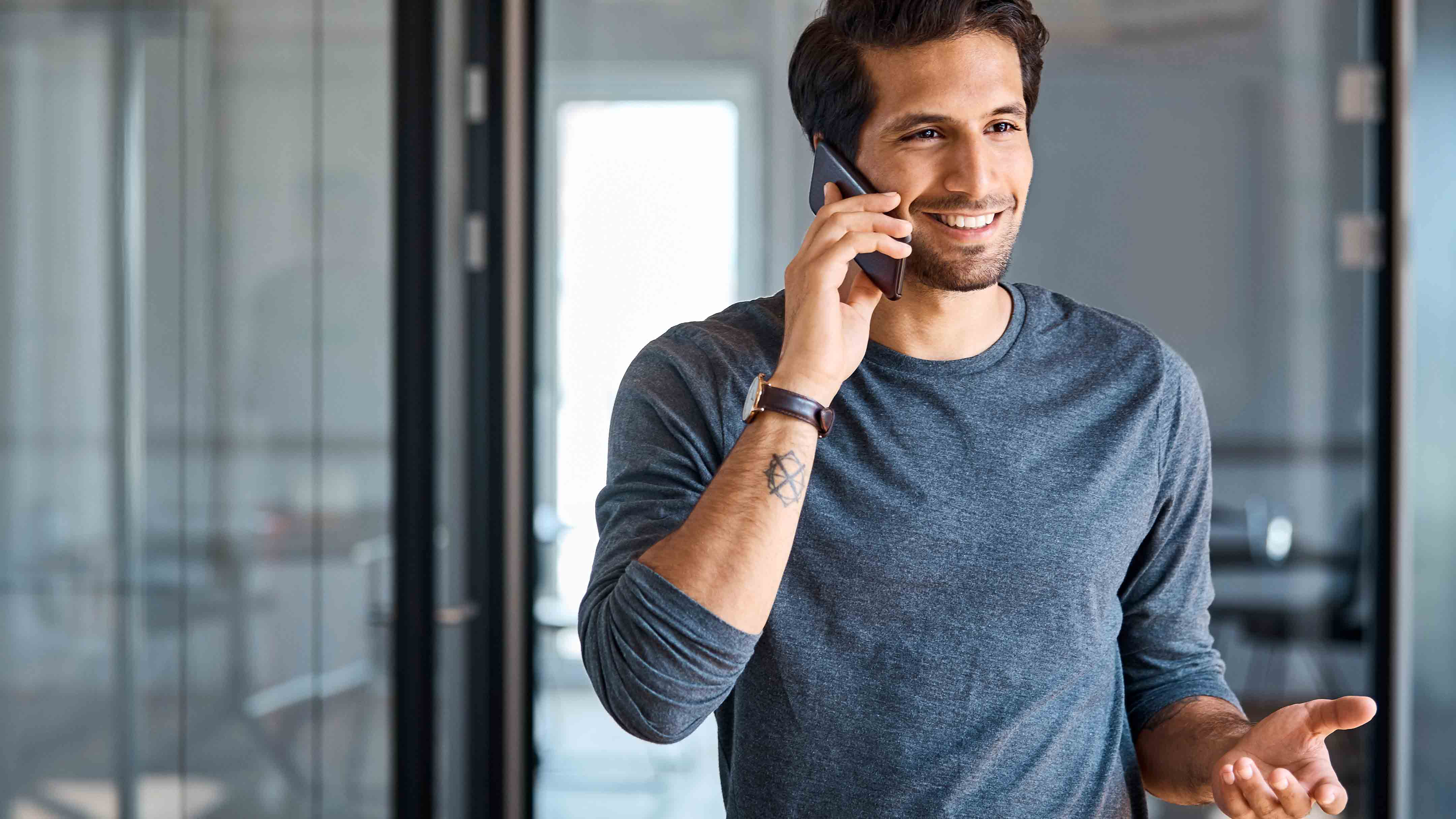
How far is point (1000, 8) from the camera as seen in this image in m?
1.24

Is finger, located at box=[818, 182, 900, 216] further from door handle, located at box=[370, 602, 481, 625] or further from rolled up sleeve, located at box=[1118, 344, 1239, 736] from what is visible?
door handle, located at box=[370, 602, 481, 625]

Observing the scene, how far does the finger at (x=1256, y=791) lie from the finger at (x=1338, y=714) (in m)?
0.07

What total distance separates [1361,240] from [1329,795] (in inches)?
77.6

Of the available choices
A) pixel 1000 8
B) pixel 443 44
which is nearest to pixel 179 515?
pixel 443 44

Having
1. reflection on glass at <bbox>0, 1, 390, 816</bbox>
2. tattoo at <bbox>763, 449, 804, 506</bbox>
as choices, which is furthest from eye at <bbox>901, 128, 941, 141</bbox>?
reflection on glass at <bbox>0, 1, 390, 816</bbox>

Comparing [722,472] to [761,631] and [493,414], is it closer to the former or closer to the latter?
[761,631]

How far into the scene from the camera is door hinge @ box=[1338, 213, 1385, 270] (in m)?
2.60

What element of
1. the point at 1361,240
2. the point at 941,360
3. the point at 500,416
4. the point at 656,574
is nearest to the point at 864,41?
the point at 941,360

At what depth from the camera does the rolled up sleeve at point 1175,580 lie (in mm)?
1244

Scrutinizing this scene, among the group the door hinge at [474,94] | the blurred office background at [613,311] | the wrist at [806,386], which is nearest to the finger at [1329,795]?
the wrist at [806,386]

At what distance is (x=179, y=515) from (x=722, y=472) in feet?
4.33

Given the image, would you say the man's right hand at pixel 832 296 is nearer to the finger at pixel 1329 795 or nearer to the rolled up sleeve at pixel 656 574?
the rolled up sleeve at pixel 656 574

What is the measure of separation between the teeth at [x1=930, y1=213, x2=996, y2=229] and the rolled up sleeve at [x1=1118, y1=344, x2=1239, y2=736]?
0.79 feet

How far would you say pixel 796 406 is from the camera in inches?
43.3
